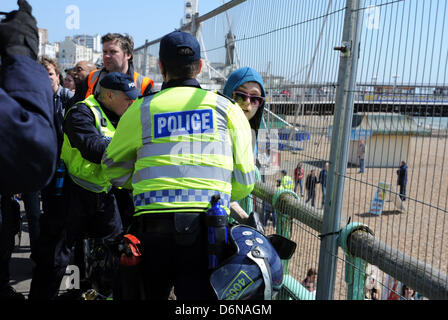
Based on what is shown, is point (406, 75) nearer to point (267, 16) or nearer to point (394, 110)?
point (394, 110)

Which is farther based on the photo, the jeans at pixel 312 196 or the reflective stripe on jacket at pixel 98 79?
the reflective stripe on jacket at pixel 98 79

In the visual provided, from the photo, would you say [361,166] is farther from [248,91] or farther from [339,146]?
[248,91]

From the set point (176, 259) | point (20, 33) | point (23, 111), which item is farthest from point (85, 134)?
point (23, 111)

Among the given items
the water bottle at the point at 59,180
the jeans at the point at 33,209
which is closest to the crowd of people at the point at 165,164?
the water bottle at the point at 59,180

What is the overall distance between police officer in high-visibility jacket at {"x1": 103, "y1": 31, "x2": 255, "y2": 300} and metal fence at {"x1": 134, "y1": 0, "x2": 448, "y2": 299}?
0.83m

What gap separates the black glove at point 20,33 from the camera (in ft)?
4.56

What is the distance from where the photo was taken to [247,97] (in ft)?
10.6

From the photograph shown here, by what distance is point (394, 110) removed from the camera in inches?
97.1

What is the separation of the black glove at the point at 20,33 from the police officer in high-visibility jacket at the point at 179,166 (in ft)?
2.60

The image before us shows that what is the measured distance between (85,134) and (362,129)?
2062mm

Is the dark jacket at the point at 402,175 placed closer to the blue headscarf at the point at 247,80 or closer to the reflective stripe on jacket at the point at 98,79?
the blue headscarf at the point at 247,80

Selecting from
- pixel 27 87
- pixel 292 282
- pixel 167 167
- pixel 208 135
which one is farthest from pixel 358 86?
pixel 27 87

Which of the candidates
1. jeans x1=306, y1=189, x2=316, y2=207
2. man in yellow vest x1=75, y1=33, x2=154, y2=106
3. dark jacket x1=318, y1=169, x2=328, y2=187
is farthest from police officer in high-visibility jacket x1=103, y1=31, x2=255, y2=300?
man in yellow vest x1=75, y1=33, x2=154, y2=106

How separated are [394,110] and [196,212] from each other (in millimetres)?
1300
